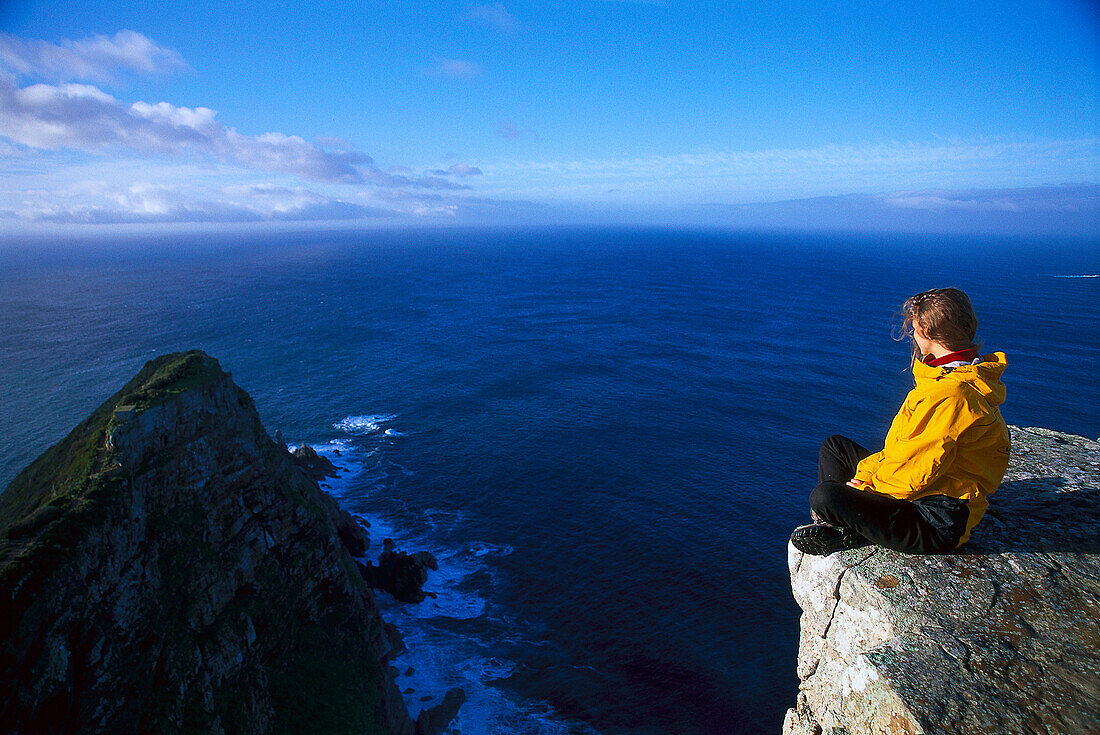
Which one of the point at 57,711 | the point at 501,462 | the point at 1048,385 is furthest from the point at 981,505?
the point at 1048,385

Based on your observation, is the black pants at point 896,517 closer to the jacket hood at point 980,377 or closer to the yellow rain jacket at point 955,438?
the yellow rain jacket at point 955,438

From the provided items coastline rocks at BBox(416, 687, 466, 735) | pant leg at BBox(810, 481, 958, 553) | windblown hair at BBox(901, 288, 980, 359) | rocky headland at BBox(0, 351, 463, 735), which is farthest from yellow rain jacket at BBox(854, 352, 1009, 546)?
coastline rocks at BBox(416, 687, 466, 735)

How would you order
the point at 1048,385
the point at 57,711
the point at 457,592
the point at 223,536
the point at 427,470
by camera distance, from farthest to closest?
1. the point at 1048,385
2. the point at 427,470
3. the point at 457,592
4. the point at 223,536
5. the point at 57,711

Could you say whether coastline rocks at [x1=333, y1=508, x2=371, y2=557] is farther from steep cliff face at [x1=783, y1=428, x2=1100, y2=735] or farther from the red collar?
the red collar

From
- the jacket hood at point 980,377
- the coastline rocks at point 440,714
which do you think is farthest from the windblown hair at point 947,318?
the coastline rocks at point 440,714

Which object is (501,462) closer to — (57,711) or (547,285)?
(57,711)
